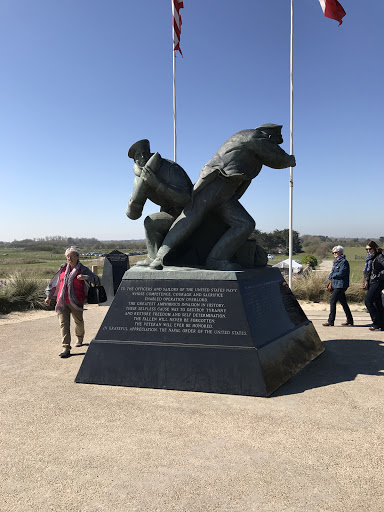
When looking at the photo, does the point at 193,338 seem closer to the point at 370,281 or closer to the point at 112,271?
the point at 370,281

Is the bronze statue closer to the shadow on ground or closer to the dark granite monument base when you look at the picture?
the dark granite monument base

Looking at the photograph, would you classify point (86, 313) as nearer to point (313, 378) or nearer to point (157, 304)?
point (157, 304)

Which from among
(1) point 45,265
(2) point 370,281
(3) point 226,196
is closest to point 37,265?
(1) point 45,265

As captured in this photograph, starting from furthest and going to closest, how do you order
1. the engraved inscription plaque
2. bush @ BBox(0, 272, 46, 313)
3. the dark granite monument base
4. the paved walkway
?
bush @ BBox(0, 272, 46, 313) → the engraved inscription plaque → the dark granite monument base → the paved walkway

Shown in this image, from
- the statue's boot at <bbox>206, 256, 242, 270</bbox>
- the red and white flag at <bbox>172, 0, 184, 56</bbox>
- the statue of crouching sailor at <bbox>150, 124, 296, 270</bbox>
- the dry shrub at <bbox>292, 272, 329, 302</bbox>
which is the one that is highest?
the red and white flag at <bbox>172, 0, 184, 56</bbox>

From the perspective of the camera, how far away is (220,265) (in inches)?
192

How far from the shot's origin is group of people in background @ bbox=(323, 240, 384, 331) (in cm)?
739

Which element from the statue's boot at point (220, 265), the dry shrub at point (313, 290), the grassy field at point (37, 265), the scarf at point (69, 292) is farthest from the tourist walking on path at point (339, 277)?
the grassy field at point (37, 265)

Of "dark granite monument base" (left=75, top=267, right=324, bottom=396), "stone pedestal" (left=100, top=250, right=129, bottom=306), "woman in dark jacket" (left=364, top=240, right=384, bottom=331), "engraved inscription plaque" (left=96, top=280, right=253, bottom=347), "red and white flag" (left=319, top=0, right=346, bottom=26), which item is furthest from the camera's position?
"stone pedestal" (left=100, top=250, right=129, bottom=306)

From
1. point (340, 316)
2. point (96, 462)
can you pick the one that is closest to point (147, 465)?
point (96, 462)

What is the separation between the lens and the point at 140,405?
12.5 ft

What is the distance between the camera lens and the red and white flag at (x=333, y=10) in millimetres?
9273

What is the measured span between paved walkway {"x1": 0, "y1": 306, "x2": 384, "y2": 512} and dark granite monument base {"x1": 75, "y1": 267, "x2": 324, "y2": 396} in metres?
0.18

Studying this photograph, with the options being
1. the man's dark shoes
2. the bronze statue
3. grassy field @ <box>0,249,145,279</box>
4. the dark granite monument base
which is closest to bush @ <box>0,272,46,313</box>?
grassy field @ <box>0,249,145,279</box>
